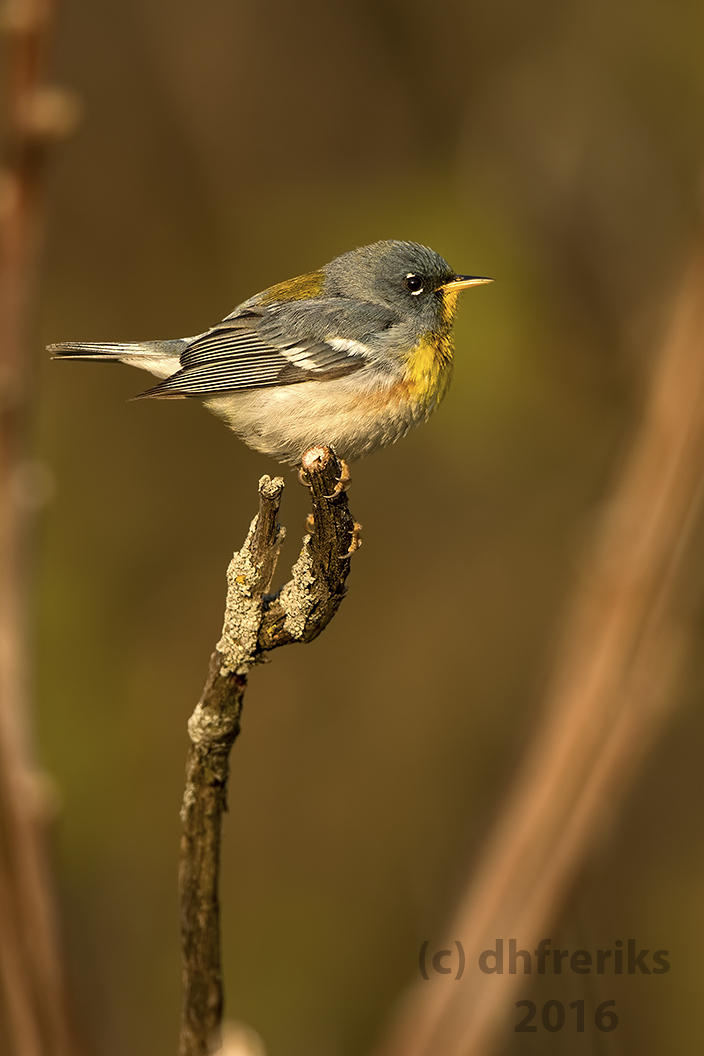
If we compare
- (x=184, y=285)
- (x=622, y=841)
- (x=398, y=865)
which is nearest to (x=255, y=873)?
(x=398, y=865)

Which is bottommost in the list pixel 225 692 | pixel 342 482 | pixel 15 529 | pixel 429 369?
pixel 225 692

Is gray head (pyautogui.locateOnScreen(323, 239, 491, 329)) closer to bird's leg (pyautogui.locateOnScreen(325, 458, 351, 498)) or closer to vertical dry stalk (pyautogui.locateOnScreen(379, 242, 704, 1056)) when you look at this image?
bird's leg (pyautogui.locateOnScreen(325, 458, 351, 498))

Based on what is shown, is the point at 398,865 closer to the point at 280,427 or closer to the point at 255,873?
the point at 255,873

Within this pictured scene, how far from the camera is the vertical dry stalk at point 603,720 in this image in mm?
1280

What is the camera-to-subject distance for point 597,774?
52.4 inches

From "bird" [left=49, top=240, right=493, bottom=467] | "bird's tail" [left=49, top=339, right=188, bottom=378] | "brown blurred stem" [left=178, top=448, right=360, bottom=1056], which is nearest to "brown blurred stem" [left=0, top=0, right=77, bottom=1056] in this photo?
"brown blurred stem" [left=178, top=448, right=360, bottom=1056]

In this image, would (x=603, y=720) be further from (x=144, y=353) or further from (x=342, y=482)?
(x=144, y=353)

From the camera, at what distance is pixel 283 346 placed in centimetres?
327

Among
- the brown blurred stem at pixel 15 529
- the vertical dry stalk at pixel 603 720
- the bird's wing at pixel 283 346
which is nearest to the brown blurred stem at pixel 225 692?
the brown blurred stem at pixel 15 529

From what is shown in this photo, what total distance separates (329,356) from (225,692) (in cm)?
162

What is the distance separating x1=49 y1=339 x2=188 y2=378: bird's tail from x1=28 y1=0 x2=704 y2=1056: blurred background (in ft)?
4.65

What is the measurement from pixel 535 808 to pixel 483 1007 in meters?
0.33

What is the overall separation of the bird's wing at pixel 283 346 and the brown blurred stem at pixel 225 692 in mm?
1187

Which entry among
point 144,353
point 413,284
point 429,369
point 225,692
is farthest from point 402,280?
point 225,692
